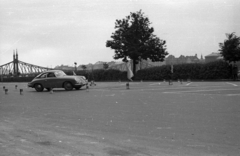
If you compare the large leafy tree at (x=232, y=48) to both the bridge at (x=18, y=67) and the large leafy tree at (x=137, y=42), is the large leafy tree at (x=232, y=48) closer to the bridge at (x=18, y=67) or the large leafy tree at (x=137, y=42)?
the large leafy tree at (x=137, y=42)

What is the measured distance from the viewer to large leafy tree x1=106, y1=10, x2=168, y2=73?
53812 millimetres

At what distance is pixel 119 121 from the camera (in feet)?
25.5

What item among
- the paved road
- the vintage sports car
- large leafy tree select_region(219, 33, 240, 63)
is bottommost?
the paved road

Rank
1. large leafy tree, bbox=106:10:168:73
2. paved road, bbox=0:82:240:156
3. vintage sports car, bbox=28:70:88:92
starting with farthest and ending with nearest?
large leafy tree, bbox=106:10:168:73 < vintage sports car, bbox=28:70:88:92 < paved road, bbox=0:82:240:156

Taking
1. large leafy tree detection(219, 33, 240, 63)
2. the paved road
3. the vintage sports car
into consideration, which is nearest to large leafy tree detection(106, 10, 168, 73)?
large leafy tree detection(219, 33, 240, 63)

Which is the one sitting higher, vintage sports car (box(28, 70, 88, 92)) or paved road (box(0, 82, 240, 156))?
vintage sports car (box(28, 70, 88, 92))

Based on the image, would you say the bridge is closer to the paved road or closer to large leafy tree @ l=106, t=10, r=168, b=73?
large leafy tree @ l=106, t=10, r=168, b=73

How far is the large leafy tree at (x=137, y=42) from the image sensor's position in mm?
53812

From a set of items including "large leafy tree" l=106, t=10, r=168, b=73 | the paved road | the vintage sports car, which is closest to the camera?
the paved road

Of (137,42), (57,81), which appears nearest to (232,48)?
(137,42)

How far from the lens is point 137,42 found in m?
54.4

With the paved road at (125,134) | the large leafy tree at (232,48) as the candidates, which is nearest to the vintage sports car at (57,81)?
the paved road at (125,134)

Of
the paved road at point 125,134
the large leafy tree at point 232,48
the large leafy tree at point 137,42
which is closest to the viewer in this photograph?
the paved road at point 125,134

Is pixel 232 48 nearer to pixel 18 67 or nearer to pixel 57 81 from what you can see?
pixel 57 81
